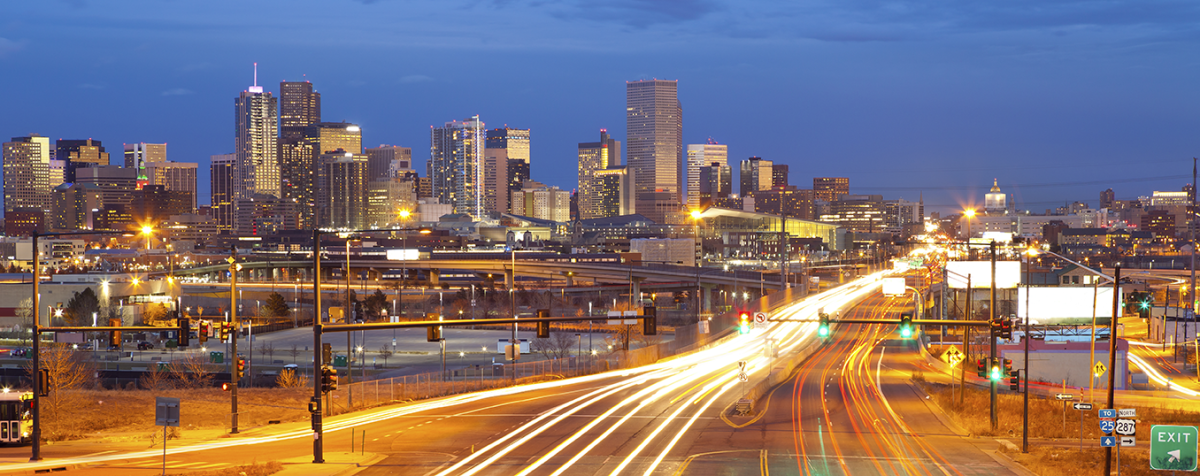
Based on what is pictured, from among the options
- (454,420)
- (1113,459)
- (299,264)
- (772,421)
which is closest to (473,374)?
(454,420)

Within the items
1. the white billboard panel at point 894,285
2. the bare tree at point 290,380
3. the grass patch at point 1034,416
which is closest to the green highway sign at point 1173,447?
the grass patch at point 1034,416

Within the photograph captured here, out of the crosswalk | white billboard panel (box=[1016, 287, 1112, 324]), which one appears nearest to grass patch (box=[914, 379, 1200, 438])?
the crosswalk

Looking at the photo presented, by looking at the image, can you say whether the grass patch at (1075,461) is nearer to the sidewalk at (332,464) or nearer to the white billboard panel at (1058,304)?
the sidewalk at (332,464)

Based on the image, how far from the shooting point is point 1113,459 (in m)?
35.9

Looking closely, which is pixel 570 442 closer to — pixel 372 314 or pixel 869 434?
pixel 869 434

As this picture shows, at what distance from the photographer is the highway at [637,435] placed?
33.2 m

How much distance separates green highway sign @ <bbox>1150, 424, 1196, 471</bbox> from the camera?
27.7 metres

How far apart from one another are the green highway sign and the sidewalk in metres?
22.7

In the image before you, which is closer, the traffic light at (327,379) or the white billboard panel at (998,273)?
the traffic light at (327,379)

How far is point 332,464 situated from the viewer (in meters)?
32.6

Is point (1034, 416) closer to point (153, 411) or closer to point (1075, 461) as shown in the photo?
point (1075, 461)

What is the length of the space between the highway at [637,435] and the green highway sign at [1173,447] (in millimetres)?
6114

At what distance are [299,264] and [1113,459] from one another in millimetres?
178439

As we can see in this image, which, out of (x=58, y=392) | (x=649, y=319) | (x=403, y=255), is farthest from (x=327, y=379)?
(x=403, y=255)
